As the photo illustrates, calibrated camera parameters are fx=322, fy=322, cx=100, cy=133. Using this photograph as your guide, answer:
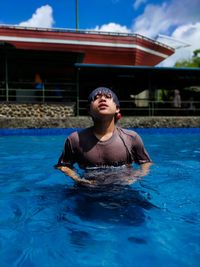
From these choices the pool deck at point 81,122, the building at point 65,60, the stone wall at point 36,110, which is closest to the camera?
the pool deck at point 81,122

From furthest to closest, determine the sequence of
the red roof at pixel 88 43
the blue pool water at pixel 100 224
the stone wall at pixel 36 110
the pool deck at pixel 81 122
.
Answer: the red roof at pixel 88 43
the stone wall at pixel 36 110
the pool deck at pixel 81 122
the blue pool water at pixel 100 224

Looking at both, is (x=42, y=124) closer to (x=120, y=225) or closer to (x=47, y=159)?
(x=47, y=159)

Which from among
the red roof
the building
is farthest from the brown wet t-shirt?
the red roof

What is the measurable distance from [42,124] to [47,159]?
509 centimetres

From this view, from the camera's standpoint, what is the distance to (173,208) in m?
3.27

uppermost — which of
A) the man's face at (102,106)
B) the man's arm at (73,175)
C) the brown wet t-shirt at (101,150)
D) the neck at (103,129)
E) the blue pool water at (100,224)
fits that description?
the man's face at (102,106)

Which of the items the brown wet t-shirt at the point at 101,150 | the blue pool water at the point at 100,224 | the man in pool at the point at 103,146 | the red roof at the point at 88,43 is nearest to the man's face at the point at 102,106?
the man in pool at the point at 103,146

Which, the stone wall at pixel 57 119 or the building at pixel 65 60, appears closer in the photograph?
the stone wall at pixel 57 119

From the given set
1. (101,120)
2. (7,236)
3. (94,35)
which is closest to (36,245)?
(7,236)

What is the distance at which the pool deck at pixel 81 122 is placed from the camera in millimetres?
11539

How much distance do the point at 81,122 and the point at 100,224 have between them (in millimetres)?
9186

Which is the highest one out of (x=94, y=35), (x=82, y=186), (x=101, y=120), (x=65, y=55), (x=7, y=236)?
(x=94, y=35)

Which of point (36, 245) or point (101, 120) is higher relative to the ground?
point (101, 120)

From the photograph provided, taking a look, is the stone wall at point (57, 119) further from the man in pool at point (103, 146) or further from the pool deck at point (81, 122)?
the man in pool at point (103, 146)
